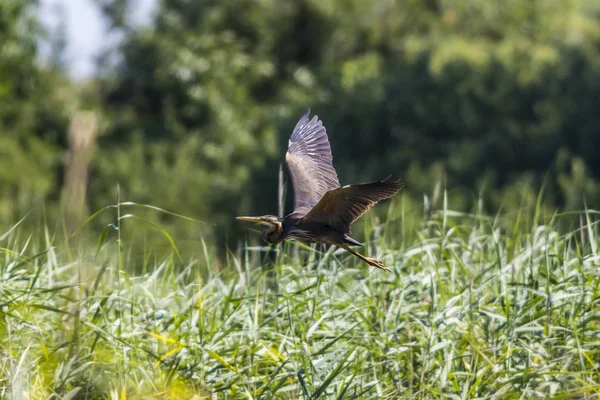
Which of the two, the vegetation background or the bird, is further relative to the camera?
the vegetation background

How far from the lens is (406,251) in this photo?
486 centimetres

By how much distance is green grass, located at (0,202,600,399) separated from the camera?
12.9ft

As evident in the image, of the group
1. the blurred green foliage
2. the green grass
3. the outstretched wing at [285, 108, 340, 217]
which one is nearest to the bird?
the outstretched wing at [285, 108, 340, 217]

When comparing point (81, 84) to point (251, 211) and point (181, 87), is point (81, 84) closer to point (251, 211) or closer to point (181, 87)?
point (181, 87)

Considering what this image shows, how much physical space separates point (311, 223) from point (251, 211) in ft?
54.3

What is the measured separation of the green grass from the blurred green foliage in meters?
11.6

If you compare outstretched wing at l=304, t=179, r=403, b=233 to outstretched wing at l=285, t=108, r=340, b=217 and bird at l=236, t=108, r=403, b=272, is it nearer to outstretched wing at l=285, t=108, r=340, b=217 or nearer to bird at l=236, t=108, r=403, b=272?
bird at l=236, t=108, r=403, b=272

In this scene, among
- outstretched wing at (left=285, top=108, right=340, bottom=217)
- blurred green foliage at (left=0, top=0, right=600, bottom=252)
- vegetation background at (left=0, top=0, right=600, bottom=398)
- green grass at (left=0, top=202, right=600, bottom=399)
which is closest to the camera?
green grass at (left=0, top=202, right=600, bottom=399)

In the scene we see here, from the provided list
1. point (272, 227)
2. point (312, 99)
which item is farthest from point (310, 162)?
point (312, 99)

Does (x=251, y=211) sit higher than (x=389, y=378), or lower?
lower

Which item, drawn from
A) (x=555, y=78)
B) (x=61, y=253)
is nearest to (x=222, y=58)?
(x=555, y=78)

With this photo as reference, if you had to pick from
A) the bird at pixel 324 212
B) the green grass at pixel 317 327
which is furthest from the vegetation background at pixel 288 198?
the bird at pixel 324 212

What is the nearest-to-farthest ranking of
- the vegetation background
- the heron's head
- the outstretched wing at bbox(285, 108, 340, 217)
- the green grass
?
1. the green grass
2. the vegetation background
3. the heron's head
4. the outstretched wing at bbox(285, 108, 340, 217)

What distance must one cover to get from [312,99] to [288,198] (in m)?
10.8
